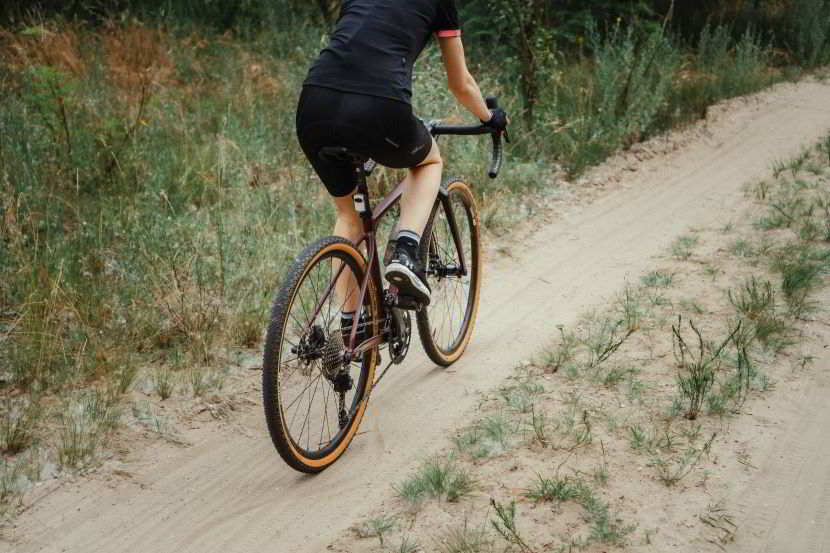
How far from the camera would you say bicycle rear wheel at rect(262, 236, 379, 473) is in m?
3.03

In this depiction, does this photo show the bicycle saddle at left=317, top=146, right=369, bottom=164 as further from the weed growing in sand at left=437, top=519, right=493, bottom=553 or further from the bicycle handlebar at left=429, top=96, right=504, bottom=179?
the weed growing in sand at left=437, top=519, right=493, bottom=553

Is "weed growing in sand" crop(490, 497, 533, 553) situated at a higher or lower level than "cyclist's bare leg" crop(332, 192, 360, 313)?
lower

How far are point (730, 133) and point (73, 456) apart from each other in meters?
7.52

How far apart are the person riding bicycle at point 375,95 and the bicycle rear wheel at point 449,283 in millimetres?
612

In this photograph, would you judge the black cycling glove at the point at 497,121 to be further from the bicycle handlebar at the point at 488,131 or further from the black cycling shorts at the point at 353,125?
the black cycling shorts at the point at 353,125

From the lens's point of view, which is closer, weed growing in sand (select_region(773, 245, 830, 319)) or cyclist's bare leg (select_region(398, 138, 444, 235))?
cyclist's bare leg (select_region(398, 138, 444, 235))

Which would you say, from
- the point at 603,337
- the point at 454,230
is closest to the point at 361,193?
the point at 454,230

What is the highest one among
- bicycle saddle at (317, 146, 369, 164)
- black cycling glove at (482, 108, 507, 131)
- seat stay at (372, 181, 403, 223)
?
black cycling glove at (482, 108, 507, 131)

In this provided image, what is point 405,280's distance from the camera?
341 centimetres

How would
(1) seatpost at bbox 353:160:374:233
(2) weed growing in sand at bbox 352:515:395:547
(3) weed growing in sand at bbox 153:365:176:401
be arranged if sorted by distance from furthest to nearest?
(3) weed growing in sand at bbox 153:365:176:401 < (1) seatpost at bbox 353:160:374:233 < (2) weed growing in sand at bbox 352:515:395:547

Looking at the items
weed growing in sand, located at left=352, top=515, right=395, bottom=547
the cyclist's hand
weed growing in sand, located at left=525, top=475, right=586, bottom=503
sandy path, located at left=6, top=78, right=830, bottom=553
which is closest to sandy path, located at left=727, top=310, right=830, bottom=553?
sandy path, located at left=6, top=78, right=830, bottom=553

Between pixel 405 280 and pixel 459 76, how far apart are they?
0.95 meters

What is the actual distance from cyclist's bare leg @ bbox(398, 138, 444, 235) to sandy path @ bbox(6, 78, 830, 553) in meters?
1.01

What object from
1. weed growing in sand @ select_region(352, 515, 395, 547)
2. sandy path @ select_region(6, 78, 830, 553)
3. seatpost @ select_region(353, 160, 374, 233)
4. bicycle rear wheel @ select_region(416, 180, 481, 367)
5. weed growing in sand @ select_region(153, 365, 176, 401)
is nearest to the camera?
weed growing in sand @ select_region(352, 515, 395, 547)
